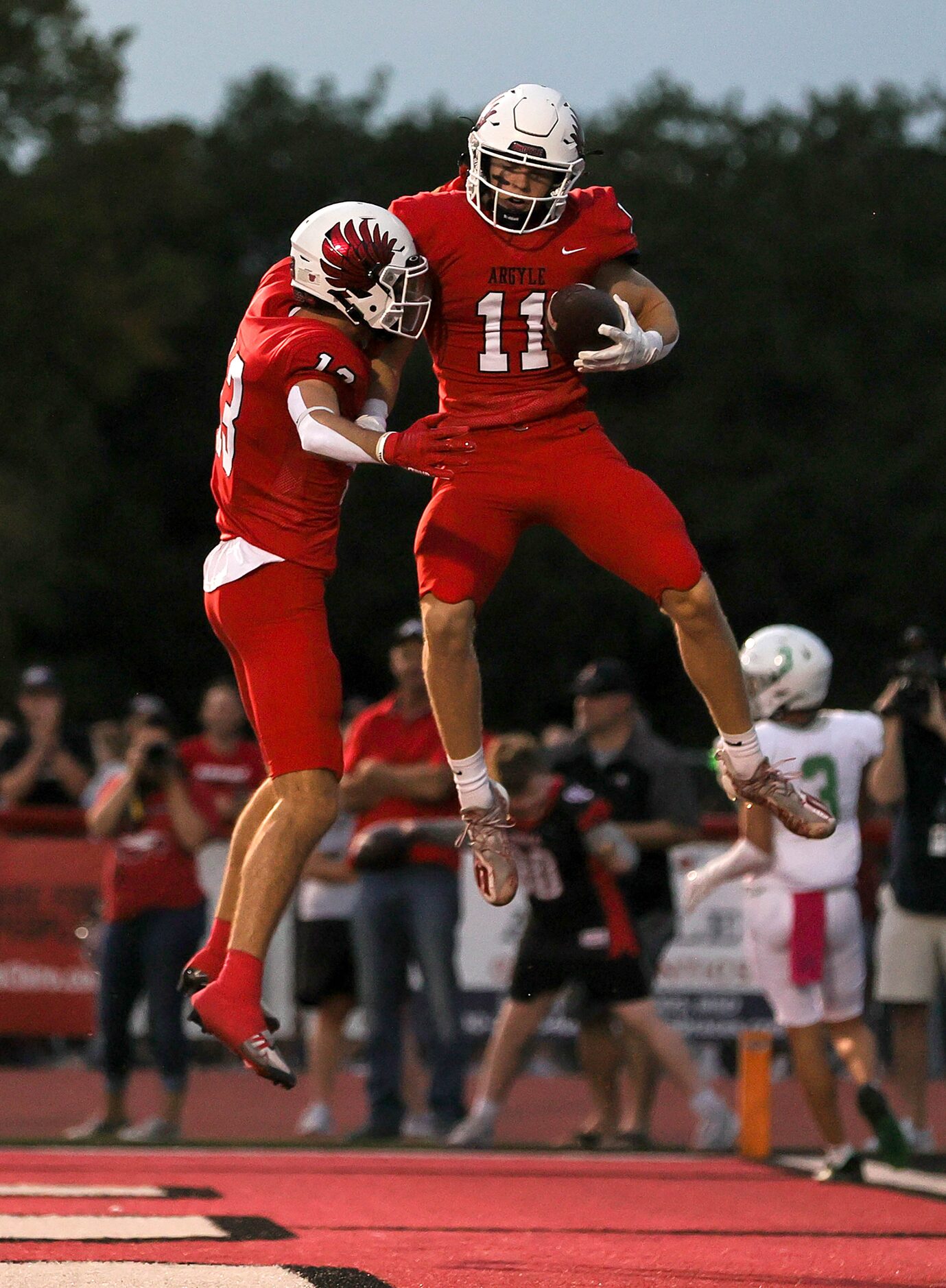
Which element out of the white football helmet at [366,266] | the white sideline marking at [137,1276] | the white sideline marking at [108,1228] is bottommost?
the white sideline marking at [137,1276]

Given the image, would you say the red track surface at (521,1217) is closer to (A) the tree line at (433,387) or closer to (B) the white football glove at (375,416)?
(B) the white football glove at (375,416)

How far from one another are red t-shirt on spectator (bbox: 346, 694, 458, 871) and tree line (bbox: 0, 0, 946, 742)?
23071 mm

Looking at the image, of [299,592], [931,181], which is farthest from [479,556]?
[931,181]

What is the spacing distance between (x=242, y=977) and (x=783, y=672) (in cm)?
335

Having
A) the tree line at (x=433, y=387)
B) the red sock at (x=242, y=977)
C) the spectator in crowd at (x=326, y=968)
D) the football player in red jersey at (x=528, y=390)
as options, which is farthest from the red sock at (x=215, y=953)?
the tree line at (x=433, y=387)

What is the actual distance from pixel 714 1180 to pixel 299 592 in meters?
3.80

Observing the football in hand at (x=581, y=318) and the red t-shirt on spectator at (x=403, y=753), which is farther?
the red t-shirt on spectator at (x=403, y=753)

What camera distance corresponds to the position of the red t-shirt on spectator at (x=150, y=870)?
1053cm

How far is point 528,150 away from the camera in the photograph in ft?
20.4

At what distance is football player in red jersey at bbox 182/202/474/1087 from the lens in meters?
6.18

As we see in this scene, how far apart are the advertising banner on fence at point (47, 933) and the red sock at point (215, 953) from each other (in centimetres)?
650

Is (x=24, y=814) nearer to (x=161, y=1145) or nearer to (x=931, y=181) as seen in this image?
(x=161, y=1145)

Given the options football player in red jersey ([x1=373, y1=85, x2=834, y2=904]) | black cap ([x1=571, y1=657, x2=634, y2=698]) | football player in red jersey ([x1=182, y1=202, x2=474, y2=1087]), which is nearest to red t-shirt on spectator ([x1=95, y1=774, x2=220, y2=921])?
black cap ([x1=571, y1=657, x2=634, y2=698])

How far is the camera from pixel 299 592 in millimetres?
6344
